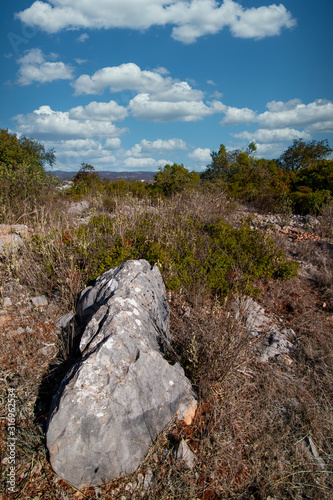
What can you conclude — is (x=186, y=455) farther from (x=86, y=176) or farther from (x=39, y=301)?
(x=86, y=176)

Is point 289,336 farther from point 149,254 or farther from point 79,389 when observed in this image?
point 79,389

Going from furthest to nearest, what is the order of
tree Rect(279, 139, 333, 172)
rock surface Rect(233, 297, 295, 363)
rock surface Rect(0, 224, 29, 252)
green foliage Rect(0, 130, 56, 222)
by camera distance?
tree Rect(279, 139, 333, 172) → green foliage Rect(0, 130, 56, 222) → rock surface Rect(0, 224, 29, 252) → rock surface Rect(233, 297, 295, 363)

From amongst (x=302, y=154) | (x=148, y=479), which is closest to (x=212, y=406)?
(x=148, y=479)

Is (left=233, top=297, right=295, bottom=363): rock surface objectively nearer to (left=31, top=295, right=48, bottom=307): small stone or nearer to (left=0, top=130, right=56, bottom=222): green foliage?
(left=31, top=295, right=48, bottom=307): small stone

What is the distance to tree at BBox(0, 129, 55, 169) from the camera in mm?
8289

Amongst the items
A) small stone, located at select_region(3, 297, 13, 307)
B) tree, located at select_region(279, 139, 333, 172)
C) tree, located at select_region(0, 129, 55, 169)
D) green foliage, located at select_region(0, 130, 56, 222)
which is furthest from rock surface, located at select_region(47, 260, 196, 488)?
tree, located at select_region(279, 139, 333, 172)

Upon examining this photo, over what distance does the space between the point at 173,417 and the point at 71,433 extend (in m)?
0.84

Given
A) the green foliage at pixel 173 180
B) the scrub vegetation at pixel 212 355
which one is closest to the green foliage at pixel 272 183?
the green foliage at pixel 173 180

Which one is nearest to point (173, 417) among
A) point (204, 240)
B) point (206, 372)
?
point (206, 372)

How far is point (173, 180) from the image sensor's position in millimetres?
11047

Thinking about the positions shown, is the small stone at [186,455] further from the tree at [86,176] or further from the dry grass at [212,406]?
the tree at [86,176]

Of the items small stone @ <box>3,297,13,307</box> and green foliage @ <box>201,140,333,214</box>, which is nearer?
small stone @ <box>3,297,13,307</box>

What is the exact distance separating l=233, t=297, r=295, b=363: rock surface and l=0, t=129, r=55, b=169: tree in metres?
7.67

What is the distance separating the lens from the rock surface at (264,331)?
3.25 metres
